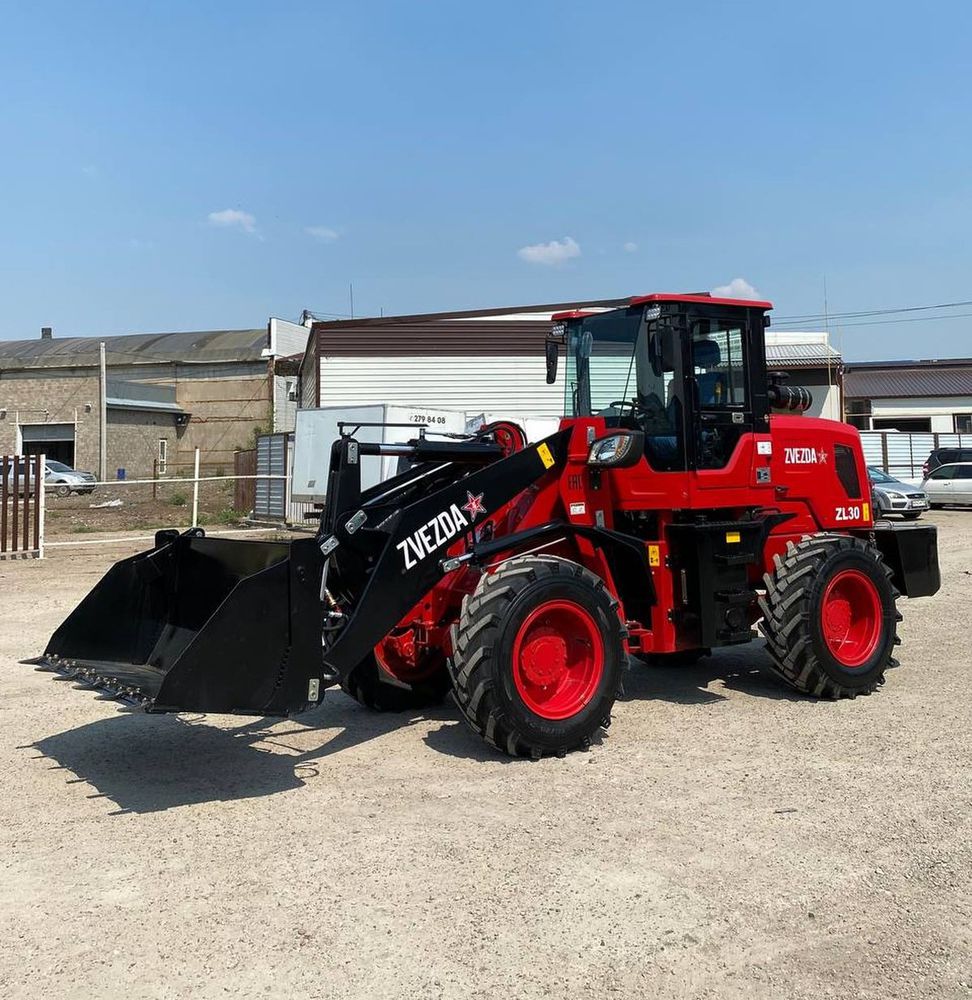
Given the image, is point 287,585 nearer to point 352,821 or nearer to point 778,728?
point 352,821

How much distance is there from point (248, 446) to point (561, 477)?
41.8 meters

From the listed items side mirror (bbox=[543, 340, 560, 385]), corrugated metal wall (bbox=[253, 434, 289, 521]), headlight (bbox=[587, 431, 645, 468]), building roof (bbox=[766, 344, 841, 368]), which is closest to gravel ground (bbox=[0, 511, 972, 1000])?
headlight (bbox=[587, 431, 645, 468])

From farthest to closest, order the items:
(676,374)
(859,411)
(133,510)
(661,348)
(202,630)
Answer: (859,411) < (133,510) < (676,374) < (661,348) < (202,630)

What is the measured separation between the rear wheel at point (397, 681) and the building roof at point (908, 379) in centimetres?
4444

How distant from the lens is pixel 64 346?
58.6 m

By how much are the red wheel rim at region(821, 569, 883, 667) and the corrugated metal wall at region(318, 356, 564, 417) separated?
16761 mm

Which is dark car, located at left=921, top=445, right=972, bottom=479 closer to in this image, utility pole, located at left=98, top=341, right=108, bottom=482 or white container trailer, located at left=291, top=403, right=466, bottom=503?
white container trailer, located at left=291, top=403, right=466, bottom=503

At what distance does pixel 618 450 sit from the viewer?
20.6 ft

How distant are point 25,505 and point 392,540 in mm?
12938

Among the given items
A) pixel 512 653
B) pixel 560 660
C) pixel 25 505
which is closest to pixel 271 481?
pixel 25 505

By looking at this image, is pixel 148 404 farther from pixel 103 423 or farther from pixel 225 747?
pixel 225 747

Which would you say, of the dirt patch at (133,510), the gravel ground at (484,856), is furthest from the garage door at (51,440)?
the gravel ground at (484,856)

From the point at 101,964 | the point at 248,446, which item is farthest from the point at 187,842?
the point at 248,446

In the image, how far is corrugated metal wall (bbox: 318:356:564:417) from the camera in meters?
23.8
